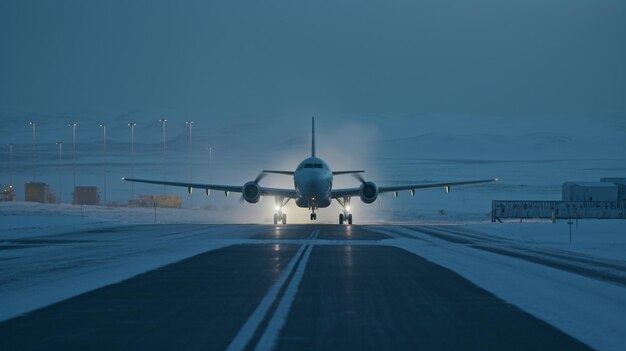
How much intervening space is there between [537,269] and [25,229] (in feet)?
109

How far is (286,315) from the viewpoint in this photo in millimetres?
13805

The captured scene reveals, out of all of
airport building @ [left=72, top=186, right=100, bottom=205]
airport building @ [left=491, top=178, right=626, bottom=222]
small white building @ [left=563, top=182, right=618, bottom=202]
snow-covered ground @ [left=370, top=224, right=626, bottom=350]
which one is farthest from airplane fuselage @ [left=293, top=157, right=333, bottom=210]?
airport building @ [left=72, top=186, right=100, bottom=205]

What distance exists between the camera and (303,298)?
16156mm

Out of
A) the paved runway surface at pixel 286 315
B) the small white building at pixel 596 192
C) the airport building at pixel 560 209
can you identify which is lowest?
the paved runway surface at pixel 286 315

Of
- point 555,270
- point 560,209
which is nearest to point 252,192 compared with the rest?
point 560,209

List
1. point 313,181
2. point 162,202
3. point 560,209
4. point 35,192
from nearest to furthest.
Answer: point 313,181
point 560,209
point 162,202
point 35,192

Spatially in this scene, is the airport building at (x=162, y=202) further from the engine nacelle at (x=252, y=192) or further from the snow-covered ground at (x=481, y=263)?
the snow-covered ground at (x=481, y=263)

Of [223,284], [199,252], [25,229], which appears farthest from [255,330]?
[25,229]

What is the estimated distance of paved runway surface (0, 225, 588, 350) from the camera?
37.5 ft

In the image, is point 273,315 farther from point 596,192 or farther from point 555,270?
point 596,192

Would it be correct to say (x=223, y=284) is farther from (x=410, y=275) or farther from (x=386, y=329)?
(x=386, y=329)

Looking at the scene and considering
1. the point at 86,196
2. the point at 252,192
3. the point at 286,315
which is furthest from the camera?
the point at 86,196

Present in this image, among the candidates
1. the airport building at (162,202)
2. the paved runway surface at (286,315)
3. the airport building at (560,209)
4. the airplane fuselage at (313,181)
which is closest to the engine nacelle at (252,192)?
the airplane fuselage at (313,181)

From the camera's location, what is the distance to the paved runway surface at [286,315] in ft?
37.5
